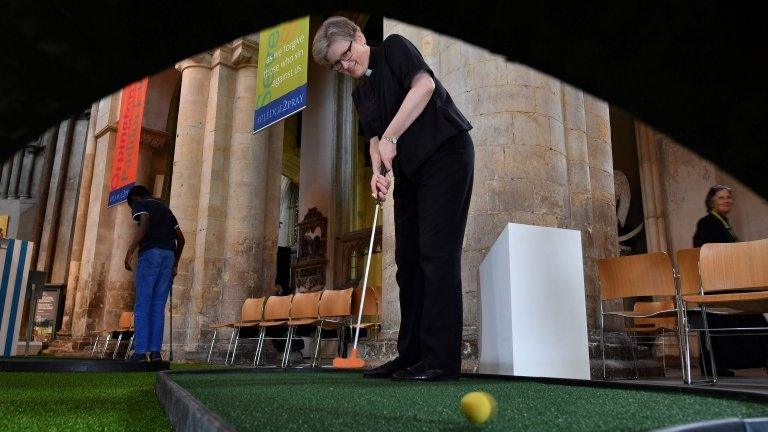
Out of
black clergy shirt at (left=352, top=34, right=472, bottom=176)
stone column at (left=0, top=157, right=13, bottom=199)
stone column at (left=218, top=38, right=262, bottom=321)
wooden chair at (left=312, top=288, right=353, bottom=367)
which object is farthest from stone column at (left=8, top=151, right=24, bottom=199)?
black clergy shirt at (left=352, top=34, right=472, bottom=176)

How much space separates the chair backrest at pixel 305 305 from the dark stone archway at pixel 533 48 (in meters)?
5.77

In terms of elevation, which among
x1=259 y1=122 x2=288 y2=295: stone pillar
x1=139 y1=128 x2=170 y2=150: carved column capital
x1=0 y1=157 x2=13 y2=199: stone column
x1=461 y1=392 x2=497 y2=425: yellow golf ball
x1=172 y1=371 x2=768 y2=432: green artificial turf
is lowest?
x1=172 y1=371 x2=768 y2=432: green artificial turf

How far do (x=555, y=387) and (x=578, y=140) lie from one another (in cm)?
343

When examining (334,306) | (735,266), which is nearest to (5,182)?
(334,306)

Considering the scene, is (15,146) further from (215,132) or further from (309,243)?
(309,243)

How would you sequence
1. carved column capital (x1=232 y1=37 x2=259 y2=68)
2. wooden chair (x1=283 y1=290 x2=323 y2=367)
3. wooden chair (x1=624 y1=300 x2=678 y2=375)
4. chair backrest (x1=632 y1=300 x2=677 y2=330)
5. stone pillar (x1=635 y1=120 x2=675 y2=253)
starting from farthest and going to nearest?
stone pillar (x1=635 y1=120 x2=675 y2=253) → carved column capital (x1=232 y1=37 x2=259 y2=68) → wooden chair (x1=283 y1=290 x2=323 y2=367) → chair backrest (x1=632 y1=300 x2=677 y2=330) → wooden chair (x1=624 y1=300 x2=678 y2=375)

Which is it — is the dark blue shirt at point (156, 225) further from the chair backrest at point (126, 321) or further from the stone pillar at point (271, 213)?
the chair backrest at point (126, 321)

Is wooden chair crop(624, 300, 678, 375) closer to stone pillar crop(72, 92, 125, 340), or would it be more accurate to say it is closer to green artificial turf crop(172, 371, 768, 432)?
green artificial turf crop(172, 371, 768, 432)

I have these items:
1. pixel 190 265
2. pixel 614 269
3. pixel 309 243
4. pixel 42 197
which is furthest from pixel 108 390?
pixel 42 197

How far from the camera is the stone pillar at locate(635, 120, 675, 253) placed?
11391 mm

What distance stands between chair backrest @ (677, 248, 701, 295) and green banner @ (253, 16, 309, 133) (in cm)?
421

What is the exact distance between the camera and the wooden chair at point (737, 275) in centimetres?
362

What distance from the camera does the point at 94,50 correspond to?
1111mm

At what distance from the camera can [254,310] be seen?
7.83 meters
